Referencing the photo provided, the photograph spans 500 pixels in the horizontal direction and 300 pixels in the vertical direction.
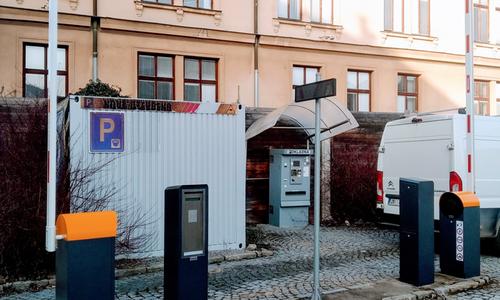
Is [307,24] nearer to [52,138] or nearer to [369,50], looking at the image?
[369,50]

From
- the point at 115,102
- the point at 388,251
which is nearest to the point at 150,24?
the point at 115,102

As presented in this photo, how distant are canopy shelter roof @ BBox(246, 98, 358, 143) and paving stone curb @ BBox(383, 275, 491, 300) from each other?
374cm

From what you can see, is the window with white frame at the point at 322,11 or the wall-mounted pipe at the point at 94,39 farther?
the window with white frame at the point at 322,11

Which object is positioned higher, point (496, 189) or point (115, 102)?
point (115, 102)

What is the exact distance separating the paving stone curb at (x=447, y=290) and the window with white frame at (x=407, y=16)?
1518cm

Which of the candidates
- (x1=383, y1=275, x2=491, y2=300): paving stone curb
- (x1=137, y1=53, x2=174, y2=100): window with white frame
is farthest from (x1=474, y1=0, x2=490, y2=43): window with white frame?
(x1=383, y1=275, x2=491, y2=300): paving stone curb

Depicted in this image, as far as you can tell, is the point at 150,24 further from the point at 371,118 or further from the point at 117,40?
the point at 371,118

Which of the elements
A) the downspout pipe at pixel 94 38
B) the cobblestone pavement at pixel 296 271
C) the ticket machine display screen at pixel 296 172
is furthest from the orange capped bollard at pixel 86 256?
the downspout pipe at pixel 94 38

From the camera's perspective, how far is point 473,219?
754cm

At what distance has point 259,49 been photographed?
1878 centimetres

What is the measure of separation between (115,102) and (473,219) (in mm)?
5543

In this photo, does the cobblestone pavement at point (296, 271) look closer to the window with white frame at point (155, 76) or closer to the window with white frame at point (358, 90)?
the window with white frame at point (155, 76)

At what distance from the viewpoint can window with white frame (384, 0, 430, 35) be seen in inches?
827

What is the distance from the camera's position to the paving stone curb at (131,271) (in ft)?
22.0
